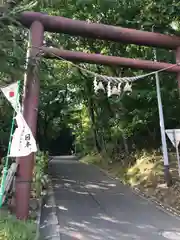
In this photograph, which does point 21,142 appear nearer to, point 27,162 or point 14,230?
point 27,162

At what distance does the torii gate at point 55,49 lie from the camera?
7004 mm

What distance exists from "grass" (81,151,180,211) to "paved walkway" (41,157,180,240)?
63 cm

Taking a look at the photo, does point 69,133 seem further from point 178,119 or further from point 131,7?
point 131,7

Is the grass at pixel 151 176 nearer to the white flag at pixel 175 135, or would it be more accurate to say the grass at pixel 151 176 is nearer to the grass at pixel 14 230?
the white flag at pixel 175 135

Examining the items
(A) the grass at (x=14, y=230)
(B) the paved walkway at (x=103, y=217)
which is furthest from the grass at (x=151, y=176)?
(A) the grass at (x=14, y=230)

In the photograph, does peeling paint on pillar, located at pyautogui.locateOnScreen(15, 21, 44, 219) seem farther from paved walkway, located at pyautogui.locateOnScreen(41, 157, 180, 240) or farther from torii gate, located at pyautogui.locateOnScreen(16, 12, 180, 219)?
paved walkway, located at pyautogui.locateOnScreen(41, 157, 180, 240)

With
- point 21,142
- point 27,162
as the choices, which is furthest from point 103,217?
point 21,142

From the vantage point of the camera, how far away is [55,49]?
8.00m

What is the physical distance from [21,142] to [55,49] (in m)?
2.76

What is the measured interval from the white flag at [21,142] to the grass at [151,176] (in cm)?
562

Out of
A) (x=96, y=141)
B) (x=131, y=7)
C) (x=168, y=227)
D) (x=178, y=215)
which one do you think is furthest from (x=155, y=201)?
(x=96, y=141)

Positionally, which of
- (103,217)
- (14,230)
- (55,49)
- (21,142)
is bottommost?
(103,217)

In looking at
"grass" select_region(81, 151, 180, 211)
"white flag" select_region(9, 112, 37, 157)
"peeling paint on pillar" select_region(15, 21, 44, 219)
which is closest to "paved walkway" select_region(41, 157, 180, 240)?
"grass" select_region(81, 151, 180, 211)

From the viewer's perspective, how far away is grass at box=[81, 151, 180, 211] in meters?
11.1
